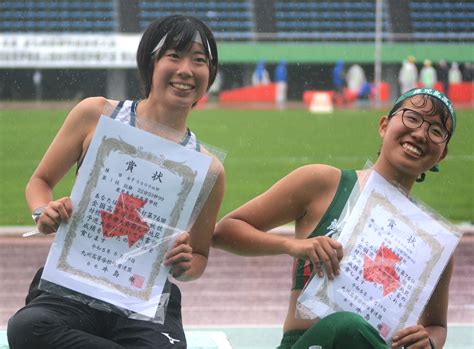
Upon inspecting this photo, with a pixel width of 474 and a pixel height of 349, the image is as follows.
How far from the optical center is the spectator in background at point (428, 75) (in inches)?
971

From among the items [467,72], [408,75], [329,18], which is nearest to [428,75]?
[408,75]

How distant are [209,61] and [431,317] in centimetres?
90

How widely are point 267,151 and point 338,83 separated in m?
12.2

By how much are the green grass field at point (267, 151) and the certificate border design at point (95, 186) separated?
6.56ft

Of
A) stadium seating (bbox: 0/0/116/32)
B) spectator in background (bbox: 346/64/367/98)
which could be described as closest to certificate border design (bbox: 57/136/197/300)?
stadium seating (bbox: 0/0/116/32)

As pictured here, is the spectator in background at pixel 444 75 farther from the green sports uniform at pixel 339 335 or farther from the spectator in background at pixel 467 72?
the green sports uniform at pixel 339 335

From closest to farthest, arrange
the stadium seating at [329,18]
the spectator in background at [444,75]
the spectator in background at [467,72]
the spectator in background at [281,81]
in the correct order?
1. the stadium seating at [329,18]
2. the spectator in background at [444,75]
3. the spectator in background at [467,72]
4. the spectator in background at [281,81]

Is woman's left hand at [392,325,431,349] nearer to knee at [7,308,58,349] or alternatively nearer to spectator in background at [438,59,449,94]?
knee at [7,308,58,349]

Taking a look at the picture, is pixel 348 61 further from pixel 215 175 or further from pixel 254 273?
pixel 215 175

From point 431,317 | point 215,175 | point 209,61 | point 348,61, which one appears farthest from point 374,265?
point 348,61

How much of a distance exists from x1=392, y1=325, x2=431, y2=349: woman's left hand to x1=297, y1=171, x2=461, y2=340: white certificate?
0.02 m

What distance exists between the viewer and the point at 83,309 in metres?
2.51

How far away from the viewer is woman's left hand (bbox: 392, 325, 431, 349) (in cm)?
244

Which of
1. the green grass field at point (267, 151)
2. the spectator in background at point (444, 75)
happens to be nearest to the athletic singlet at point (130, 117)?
the green grass field at point (267, 151)
